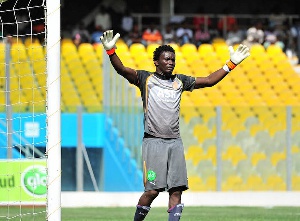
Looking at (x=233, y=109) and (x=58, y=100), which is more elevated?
(x=58, y=100)

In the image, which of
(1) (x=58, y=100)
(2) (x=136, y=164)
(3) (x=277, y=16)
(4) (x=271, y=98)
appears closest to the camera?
(1) (x=58, y=100)

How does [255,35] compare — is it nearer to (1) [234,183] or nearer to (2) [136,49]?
(2) [136,49]

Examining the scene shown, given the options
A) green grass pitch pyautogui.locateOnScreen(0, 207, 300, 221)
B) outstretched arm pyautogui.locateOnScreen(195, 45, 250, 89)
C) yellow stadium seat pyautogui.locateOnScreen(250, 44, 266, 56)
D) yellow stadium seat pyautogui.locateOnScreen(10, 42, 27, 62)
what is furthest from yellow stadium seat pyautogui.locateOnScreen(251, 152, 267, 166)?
outstretched arm pyautogui.locateOnScreen(195, 45, 250, 89)

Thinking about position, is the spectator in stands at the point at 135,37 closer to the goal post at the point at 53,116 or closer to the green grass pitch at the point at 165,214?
the green grass pitch at the point at 165,214

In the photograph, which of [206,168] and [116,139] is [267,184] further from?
[116,139]

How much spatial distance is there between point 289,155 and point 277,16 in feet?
36.1

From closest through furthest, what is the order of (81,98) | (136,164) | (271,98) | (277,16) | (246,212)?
(246,212)
(136,164)
(81,98)
(271,98)
(277,16)

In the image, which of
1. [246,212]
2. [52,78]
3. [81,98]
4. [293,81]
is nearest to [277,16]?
[293,81]

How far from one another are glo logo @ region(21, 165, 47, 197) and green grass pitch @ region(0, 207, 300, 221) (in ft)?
0.92

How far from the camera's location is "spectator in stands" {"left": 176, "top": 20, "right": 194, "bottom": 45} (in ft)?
86.7

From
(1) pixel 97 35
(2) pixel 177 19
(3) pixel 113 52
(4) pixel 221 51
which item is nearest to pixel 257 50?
(4) pixel 221 51

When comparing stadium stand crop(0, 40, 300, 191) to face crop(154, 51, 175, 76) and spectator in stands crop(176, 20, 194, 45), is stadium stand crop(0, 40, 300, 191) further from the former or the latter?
face crop(154, 51, 175, 76)

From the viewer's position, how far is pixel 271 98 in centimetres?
2348

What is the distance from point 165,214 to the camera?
14875 millimetres
